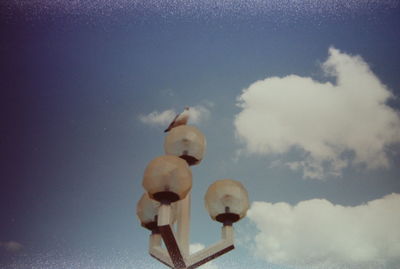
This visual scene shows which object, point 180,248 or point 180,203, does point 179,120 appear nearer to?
point 180,203

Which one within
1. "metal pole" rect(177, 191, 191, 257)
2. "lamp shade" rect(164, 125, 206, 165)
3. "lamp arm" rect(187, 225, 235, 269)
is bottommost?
"lamp arm" rect(187, 225, 235, 269)

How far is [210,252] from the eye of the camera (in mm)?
4180

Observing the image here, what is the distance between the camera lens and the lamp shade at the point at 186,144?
4.82m

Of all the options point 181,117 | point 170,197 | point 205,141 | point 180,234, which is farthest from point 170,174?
point 181,117

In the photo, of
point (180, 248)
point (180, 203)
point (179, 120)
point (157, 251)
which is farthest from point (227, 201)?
point (179, 120)

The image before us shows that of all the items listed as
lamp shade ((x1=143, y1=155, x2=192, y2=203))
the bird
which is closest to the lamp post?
lamp shade ((x1=143, y1=155, x2=192, y2=203))

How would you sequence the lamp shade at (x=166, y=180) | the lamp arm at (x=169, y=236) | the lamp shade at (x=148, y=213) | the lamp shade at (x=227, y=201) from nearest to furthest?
the lamp arm at (x=169, y=236) → the lamp shade at (x=166, y=180) → the lamp shade at (x=227, y=201) → the lamp shade at (x=148, y=213)

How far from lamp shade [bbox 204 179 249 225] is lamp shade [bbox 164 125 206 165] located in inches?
18.1

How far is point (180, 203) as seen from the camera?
14.9ft

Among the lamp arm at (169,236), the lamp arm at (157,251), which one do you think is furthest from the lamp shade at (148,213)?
the lamp arm at (169,236)

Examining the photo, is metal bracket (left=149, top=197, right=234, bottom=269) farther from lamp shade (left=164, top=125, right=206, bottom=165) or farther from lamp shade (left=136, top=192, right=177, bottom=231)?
lamp shade (left=164, top=125, right=206, bottom=165)

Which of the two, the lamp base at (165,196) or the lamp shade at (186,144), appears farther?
the lamp shade at (186,144)

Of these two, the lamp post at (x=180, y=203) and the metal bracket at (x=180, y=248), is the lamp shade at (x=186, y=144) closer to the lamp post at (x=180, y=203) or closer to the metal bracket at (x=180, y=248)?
the lamp post at (x=180, y=203)

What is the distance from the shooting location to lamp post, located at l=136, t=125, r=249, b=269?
148 inches
